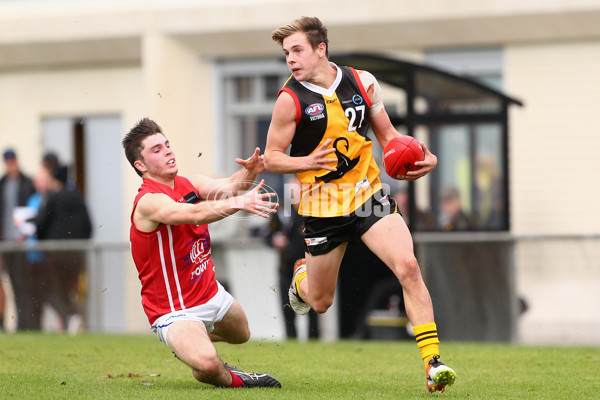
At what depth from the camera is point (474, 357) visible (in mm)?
9703

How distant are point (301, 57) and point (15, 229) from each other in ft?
31.6

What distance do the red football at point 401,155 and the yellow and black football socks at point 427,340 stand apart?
43.6 inches

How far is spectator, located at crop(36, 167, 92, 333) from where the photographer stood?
1342 cm

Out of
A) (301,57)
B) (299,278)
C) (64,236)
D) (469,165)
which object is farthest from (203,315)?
(64,236)

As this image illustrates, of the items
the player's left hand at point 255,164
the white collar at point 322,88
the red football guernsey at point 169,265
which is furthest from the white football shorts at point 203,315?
the white collar at point 322,88

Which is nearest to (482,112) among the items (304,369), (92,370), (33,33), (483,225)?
(483,225)

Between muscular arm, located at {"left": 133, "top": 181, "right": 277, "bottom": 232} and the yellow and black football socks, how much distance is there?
3.84ft

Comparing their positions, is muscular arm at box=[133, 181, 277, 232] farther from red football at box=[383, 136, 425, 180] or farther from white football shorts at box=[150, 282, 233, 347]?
red football at box=[383, 136, 425, 180]

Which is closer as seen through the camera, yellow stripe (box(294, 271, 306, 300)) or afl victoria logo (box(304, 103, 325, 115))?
afl victoria logo (box(304, 103, 325, 115))

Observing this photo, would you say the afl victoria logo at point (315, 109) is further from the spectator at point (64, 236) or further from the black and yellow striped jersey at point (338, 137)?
the spectator at point (64, 236)

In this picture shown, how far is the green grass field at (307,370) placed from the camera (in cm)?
713

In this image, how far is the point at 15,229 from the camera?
52.8ft

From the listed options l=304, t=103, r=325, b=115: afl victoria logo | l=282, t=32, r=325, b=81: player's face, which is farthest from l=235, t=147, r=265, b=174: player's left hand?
l=282, t=32, r=325, b=81: player's face

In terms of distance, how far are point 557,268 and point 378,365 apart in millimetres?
3247
